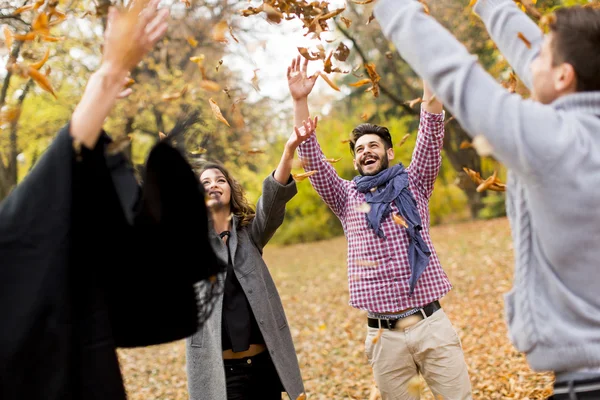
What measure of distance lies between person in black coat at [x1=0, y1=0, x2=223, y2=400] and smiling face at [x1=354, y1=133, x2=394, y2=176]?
190cm

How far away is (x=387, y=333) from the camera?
3.57 m

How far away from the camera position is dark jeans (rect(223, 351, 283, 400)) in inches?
134

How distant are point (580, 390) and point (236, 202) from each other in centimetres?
245

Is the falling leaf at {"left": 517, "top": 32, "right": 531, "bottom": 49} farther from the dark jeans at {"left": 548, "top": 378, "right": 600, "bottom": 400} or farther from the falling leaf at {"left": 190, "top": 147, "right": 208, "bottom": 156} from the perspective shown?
the falling leaf at {"left": 190, "top": 147, "right": 208, "bottom": 156}

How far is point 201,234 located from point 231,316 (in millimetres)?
1452

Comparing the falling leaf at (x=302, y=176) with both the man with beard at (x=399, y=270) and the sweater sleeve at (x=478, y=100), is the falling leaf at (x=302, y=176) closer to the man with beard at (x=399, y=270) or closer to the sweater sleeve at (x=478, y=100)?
the man with beard at (x=399, y=270)

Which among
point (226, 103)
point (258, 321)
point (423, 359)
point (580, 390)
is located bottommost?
point (423, 359)

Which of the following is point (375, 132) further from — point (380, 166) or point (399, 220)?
point (399, 220)

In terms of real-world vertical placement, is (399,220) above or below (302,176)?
below

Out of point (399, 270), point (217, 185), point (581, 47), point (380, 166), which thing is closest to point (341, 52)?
point (380, 166)

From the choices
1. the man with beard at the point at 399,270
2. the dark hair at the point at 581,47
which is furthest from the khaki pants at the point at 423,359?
the dark hair at the point at 581,47

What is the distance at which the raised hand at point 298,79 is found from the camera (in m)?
3.43

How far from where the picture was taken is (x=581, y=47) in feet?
5.54

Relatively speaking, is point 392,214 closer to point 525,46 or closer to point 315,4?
point 315,4
